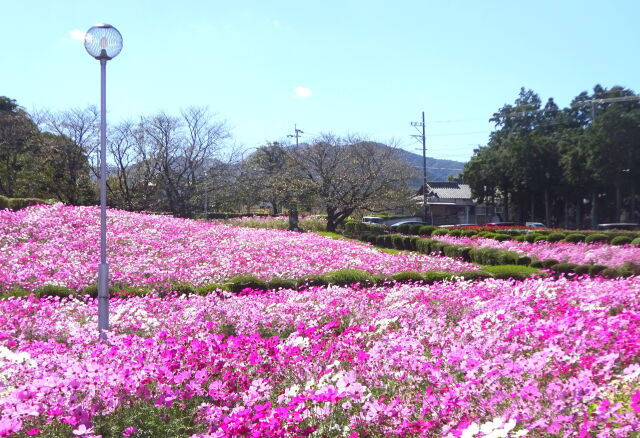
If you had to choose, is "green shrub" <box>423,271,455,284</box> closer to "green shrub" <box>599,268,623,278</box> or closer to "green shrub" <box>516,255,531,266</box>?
"green shrub" <box>599,268,623,278</box>

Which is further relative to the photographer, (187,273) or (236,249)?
(236,249)

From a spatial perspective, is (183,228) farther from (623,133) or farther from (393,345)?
(623,133)

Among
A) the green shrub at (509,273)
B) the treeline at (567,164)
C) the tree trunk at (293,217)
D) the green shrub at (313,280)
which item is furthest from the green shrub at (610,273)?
the treeline at (567,164)

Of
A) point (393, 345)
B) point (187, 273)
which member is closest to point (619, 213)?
point (187, 273)

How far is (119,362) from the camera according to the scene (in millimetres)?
4297

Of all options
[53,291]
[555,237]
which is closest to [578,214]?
[555,237]

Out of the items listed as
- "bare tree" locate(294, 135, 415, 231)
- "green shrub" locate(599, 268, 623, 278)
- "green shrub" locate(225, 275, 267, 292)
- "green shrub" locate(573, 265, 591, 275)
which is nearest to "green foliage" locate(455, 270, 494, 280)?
"green shrub" locate(573, 265, 591, 275)

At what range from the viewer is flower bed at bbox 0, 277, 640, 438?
9.66 ft

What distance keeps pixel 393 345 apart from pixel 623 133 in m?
36.8

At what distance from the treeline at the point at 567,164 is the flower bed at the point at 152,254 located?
1001 inches

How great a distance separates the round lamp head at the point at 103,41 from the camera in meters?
6.97

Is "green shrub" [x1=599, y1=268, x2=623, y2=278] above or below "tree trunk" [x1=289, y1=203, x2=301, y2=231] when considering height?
below

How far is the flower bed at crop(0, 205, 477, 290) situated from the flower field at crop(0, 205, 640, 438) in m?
2.76

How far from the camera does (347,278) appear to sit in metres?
11.5
